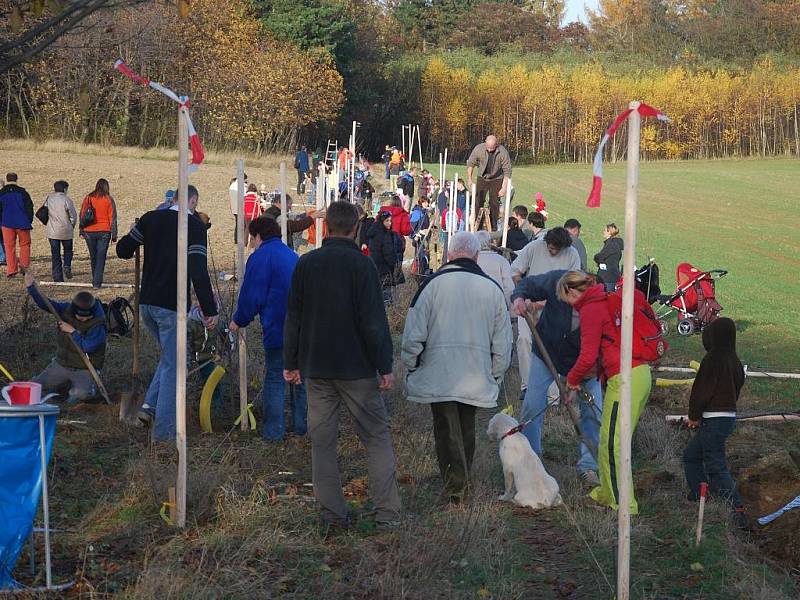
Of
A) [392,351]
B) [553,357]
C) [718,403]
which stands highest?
[392,351]

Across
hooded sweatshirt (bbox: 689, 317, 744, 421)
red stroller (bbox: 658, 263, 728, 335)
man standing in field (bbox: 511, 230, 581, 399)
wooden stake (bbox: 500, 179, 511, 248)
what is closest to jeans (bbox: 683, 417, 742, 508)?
hooded sweatshirt (bbox: 689, 317, 744, 421)

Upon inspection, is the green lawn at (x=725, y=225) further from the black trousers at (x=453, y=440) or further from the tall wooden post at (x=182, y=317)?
the tall wooden post at (x=182, y=317)

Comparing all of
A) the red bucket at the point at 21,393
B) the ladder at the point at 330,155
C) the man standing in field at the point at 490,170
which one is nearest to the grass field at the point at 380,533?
the red bucket at the point at 21,393

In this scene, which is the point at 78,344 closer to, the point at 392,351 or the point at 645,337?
the point at 392,351

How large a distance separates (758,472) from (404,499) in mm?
3672

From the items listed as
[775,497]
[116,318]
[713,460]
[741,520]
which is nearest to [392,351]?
[713,460]

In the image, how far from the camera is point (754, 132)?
90.9 metres

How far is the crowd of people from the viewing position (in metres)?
6.80

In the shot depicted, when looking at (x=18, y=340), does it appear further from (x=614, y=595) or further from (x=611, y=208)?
(x=611, y=208)

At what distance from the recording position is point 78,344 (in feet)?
33.7

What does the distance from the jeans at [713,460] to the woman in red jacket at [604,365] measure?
2.14 ft

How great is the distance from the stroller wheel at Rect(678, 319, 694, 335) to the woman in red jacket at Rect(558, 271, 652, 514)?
1023 centimetres

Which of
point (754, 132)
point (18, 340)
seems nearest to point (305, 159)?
point (18, 340)

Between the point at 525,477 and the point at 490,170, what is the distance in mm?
11814
